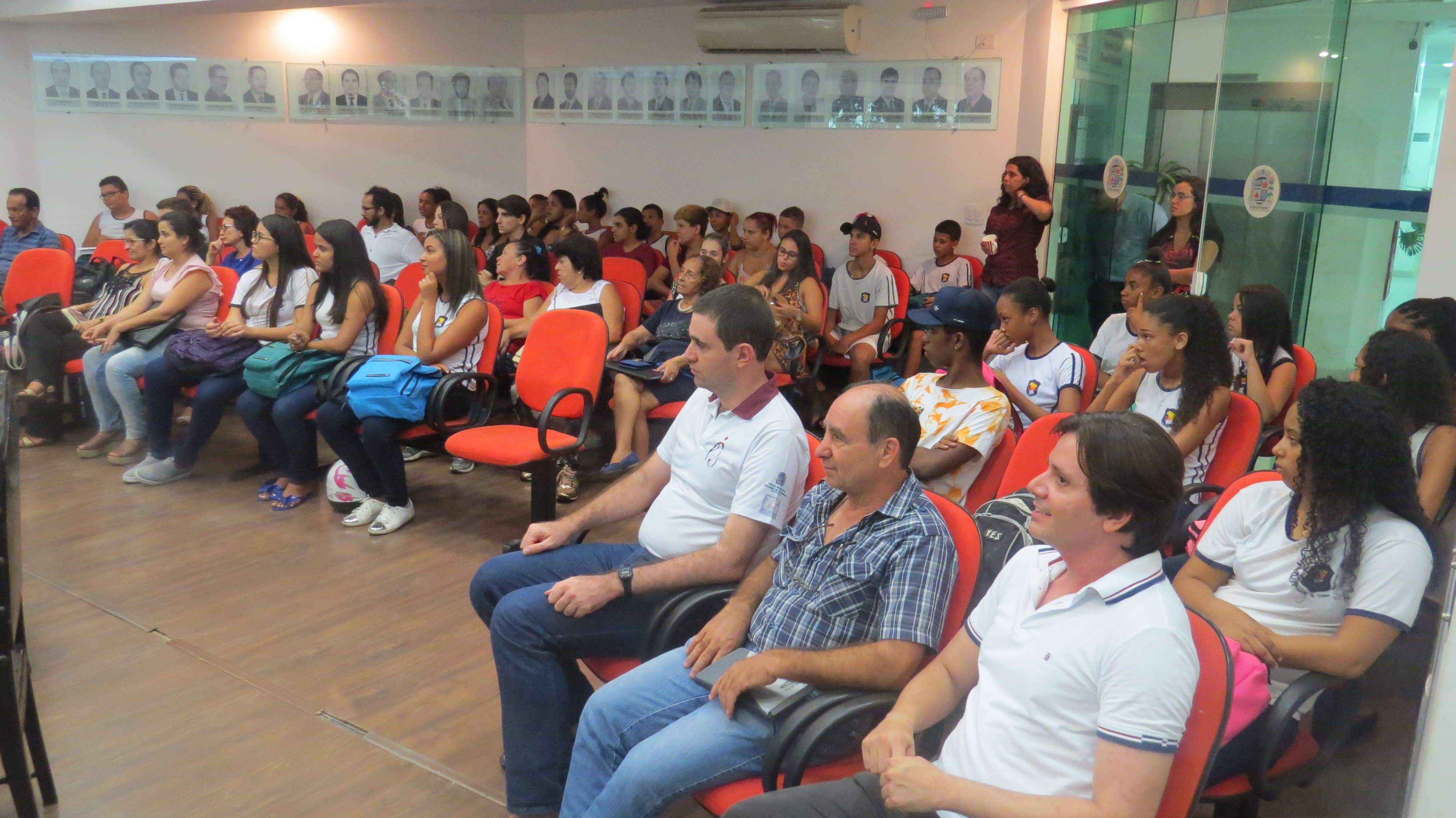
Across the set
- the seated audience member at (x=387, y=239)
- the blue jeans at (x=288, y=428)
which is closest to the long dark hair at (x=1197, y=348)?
the blue jeans at (x=288, y=428)

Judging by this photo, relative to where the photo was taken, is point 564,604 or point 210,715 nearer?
point 564,604

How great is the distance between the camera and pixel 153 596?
3.80m

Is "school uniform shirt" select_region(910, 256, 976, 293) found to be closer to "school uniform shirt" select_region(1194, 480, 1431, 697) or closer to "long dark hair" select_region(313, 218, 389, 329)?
"long dark hair" select_region(313, 218, 389, 329)

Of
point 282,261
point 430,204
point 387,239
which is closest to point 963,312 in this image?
point 282,261

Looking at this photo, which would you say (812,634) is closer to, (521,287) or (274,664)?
(274,664)

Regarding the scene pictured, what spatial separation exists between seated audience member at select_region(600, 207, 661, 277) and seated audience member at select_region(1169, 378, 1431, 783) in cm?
580

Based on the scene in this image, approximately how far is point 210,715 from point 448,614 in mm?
857

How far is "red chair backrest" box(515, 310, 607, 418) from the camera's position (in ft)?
14.7

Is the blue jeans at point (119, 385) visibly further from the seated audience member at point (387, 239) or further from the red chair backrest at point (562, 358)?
the seated audience member at point (387, 239)

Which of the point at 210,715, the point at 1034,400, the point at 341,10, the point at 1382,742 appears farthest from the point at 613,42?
the point at 1382,742

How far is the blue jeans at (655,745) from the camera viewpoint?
197 centimetres

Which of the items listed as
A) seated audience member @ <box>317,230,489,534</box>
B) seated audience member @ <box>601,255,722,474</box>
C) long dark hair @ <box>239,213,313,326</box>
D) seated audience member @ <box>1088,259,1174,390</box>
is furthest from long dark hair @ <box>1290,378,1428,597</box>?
long dark hair @ <box>239,213,313,326</box>

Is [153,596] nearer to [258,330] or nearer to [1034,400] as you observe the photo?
[258,330]

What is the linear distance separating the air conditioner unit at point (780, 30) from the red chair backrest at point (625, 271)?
2145 millimetres
